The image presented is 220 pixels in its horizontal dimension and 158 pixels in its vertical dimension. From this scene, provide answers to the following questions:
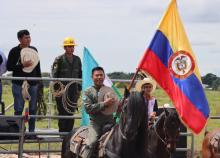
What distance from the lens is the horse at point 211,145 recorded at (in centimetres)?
1413

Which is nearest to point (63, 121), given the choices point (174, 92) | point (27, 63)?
point (27, 63)

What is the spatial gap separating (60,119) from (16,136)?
3.57 feet

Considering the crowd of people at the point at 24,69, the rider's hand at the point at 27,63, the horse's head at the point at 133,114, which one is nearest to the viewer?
the horse's head at the point at 133,114

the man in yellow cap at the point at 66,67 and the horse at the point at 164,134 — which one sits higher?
the man in yellow cap at the point at 66,67

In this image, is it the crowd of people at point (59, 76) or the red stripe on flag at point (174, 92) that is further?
the crowd of people at point (59, 76)

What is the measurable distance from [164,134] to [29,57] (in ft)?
13.0

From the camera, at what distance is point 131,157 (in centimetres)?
991

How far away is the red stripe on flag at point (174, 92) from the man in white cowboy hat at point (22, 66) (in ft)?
10.3

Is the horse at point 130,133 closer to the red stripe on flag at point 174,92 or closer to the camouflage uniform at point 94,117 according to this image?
the camouflage uniform at point 94,117

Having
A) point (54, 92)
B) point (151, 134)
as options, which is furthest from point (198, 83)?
point (54, 92)

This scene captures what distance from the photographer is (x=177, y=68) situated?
35.9 ft

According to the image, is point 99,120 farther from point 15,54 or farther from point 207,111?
point 15,54

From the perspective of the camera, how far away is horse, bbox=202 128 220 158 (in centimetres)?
1413

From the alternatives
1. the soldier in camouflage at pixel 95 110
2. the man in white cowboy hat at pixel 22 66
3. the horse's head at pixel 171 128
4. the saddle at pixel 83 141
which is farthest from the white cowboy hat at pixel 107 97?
the man in white cowboy hat at pixel 22 66
